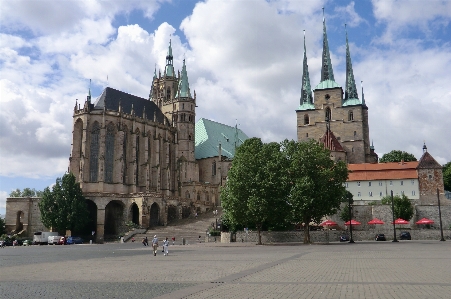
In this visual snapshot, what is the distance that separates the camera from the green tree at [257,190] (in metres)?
51.4

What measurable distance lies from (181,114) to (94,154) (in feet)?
82.6

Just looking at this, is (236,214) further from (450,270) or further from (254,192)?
(450,270)

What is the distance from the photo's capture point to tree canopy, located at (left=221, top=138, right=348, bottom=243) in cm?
5122

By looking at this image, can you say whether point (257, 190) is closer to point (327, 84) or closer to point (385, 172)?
point (385, 172)

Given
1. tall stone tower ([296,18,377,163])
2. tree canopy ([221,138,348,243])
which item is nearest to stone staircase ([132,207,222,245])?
tree canopy ([221,138,348,243])

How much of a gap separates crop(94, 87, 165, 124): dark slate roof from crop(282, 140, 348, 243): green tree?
46.9m

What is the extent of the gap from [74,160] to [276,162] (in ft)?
143

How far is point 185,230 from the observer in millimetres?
70875

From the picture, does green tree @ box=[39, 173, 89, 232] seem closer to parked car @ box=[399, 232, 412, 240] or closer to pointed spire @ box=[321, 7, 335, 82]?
parked car @ box=[399, 232, 412, 240]

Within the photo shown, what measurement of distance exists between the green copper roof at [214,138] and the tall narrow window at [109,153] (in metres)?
25.4

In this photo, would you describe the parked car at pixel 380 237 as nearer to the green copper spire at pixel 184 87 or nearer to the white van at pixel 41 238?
the white van at pixel 41 238

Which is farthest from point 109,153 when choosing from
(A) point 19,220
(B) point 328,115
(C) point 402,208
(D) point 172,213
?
(C) point 402,208

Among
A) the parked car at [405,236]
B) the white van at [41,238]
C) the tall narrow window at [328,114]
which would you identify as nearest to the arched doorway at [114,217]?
the white van at [41,238]

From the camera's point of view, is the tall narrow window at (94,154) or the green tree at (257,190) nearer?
the green tree at (257,190)
